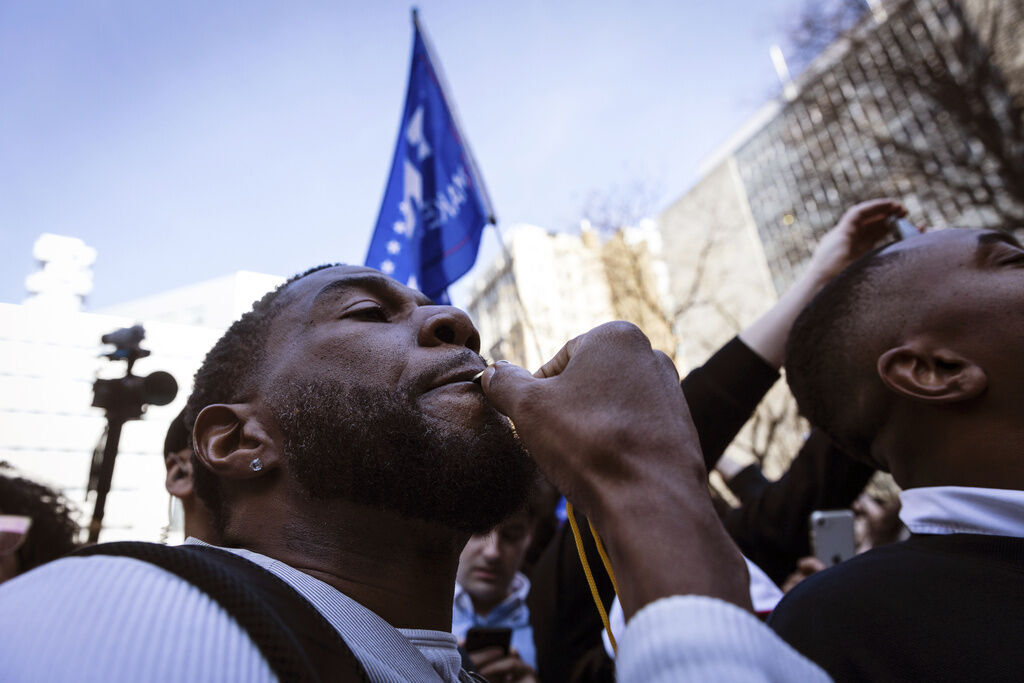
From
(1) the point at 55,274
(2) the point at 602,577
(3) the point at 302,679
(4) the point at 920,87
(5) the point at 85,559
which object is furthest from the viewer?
(4) the point at 920,87

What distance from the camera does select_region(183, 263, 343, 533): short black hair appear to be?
6.10 feet

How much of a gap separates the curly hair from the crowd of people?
0.29m

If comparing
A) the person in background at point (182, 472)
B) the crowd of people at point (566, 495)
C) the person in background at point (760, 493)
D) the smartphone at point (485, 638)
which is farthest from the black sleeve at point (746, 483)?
the person in background at point (182, 472)

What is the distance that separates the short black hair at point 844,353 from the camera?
2.18 m

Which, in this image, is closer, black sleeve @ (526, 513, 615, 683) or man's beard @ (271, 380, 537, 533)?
man's beard @ (271, 380, 537, 533)

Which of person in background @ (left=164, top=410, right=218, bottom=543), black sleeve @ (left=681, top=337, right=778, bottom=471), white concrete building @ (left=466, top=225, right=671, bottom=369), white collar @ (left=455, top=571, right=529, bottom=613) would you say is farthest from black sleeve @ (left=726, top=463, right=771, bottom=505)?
white concrete building @ (left=466, top=225, right=671, bottom=369)

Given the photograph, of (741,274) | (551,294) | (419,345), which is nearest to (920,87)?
(551,294)

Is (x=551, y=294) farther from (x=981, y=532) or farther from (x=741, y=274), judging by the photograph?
(x=741, y=274)

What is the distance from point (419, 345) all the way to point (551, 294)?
12226 millimetres

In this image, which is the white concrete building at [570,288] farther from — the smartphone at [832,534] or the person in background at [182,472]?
the person in background at [182,472]

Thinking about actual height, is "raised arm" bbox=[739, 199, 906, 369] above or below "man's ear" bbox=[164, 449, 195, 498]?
below

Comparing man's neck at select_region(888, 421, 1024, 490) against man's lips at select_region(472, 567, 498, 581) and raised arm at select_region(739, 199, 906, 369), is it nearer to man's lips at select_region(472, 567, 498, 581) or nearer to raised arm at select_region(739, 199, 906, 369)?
raised arm at select_region(739, 199, 906, 369)

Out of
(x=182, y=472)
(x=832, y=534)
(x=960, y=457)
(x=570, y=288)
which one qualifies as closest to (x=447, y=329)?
(x=960, y=457)

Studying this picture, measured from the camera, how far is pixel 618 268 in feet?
41.8
